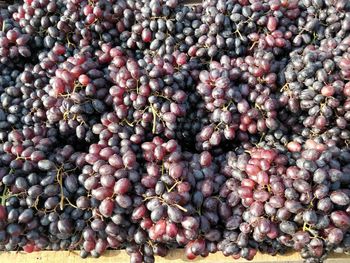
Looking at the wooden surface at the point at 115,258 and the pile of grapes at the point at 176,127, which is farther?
the wooden surface at the point at 115,258

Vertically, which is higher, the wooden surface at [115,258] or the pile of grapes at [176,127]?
the pile of grapes at [176,127]

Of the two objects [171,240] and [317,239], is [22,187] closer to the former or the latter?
[171,240]

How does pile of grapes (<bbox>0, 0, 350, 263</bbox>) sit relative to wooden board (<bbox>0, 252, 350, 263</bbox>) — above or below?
above

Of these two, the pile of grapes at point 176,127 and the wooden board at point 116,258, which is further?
the wooden board at point 116,258

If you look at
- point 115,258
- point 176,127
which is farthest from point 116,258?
point 176,127

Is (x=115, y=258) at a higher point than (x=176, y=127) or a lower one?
lower

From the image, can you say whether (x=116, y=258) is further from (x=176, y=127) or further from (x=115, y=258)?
(x=176, y=127)
